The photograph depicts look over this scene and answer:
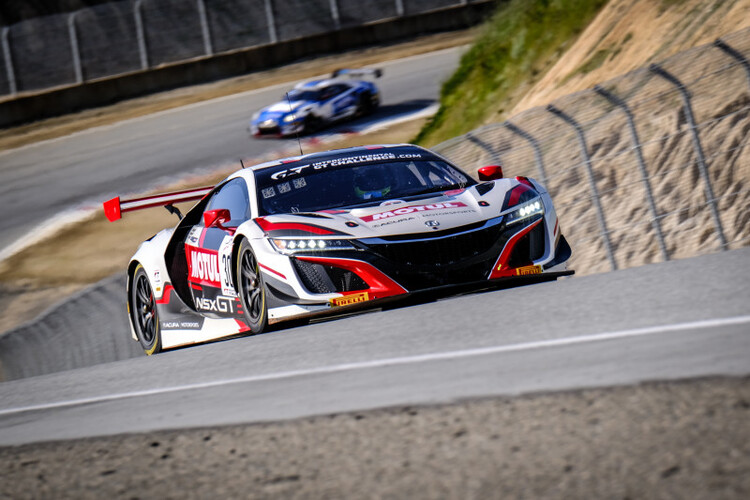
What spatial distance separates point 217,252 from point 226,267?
0.21 m

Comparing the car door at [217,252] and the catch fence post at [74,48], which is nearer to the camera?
the car door at [217,252]

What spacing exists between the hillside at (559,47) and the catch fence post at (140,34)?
56.9 feet

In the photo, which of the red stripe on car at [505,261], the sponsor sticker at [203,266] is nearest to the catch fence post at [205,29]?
the sponsor sticker at [203,266]

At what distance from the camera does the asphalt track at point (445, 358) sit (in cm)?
404

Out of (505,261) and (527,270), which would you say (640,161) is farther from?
(505,261)

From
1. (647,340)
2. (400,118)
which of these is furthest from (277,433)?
(400,118)

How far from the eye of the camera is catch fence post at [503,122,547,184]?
9961 millimetres

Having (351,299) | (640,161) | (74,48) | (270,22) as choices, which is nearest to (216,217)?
(351,299)

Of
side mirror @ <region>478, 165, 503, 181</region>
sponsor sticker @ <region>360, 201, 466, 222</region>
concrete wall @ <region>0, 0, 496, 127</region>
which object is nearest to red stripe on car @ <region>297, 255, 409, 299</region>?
sponsor sticker @ <region>360, 201, 466, 222</region>

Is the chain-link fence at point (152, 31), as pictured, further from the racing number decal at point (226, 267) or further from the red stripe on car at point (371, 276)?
the red stripe on car at point (371, 276)

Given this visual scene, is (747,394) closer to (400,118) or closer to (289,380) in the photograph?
(289,380)

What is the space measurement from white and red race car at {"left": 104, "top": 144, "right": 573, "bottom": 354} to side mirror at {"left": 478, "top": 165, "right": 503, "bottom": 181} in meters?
0.01

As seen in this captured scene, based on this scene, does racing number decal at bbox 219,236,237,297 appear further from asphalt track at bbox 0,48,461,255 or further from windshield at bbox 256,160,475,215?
asphalt track at bbox 0,48,461,255

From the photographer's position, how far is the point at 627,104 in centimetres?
939
